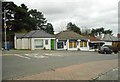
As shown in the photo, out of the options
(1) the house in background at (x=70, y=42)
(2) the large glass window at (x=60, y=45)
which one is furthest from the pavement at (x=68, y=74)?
(1) the house in background at (x=70, y=42)

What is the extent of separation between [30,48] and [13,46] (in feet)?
27.0

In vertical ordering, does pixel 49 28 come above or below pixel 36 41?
above

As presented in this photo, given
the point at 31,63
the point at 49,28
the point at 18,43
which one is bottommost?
the point at 31,63

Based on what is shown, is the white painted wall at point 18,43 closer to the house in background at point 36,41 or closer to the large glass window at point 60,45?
the house in background at point 36,41

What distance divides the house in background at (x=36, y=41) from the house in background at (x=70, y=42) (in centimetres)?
294

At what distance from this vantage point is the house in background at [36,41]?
52.5 meters

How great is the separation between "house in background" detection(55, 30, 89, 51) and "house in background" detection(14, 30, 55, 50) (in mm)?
2942

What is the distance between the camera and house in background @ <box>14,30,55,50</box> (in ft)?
172

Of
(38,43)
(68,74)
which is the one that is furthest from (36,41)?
(68,74)

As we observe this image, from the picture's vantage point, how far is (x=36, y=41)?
5275 centimetres

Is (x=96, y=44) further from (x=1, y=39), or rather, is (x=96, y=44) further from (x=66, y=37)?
(x=1, y=39)

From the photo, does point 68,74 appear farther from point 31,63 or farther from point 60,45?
point 60,45

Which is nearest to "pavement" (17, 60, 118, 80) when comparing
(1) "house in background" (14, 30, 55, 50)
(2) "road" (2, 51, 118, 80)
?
(2) "road" (2, 51, 118, 80)

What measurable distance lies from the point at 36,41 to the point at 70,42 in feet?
32.5
